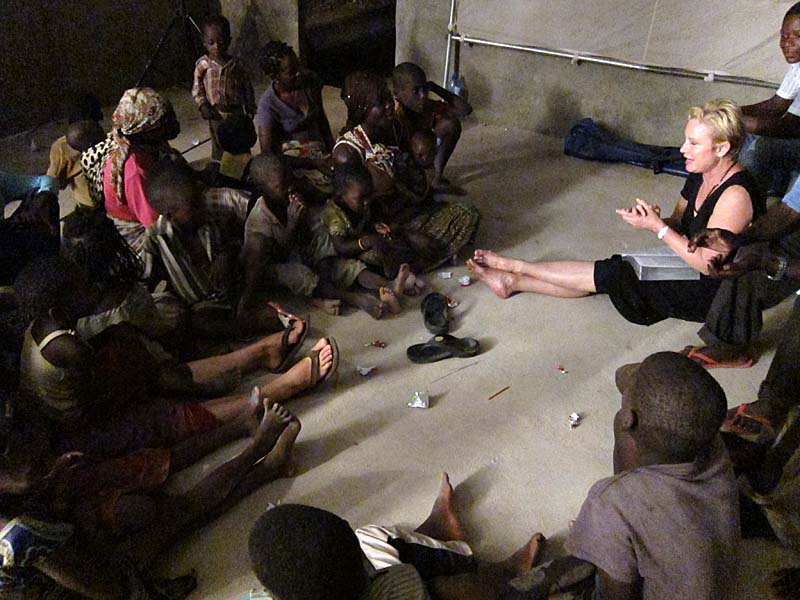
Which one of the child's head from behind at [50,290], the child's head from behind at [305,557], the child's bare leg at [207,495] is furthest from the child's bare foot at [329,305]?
the child's head from behind at [305,557]

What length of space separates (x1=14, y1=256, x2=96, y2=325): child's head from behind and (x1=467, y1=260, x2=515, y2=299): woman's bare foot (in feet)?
6.46

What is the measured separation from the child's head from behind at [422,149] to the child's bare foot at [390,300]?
1.11 metres

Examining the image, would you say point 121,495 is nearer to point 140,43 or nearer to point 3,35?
point 3,35

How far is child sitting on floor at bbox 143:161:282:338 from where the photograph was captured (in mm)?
2615

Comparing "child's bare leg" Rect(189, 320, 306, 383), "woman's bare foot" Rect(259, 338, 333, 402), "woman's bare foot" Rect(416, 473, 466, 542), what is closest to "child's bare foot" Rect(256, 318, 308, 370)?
"child's bare leg" Rect(189, 320, 306, 383)

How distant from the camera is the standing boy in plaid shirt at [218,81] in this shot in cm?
414

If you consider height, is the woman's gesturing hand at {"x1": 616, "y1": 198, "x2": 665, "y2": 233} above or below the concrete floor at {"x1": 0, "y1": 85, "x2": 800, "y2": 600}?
above

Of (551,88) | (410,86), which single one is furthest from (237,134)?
(551,88)

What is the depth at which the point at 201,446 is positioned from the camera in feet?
7.50

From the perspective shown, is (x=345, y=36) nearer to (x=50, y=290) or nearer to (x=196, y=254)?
(x=196, y=254)

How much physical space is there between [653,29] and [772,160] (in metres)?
1.29

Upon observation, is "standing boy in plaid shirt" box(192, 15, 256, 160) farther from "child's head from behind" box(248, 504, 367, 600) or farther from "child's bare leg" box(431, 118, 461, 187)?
"child's head from behind" box(248, 504, 367, 600)

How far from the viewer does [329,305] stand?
10.3 ft

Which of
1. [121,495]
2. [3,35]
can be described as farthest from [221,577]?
[3,35]
